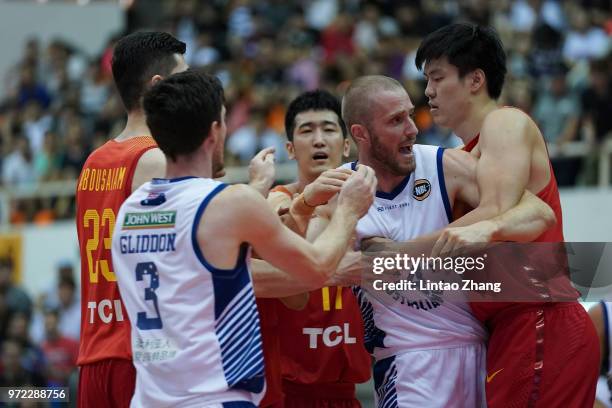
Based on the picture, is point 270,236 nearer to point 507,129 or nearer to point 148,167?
point 148,167

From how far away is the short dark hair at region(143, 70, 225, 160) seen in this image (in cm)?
586

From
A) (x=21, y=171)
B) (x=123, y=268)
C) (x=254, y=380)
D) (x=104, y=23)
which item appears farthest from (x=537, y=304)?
(x=104, y=23)

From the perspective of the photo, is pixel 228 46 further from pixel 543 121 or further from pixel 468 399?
pixel 468 399

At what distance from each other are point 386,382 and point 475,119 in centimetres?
160

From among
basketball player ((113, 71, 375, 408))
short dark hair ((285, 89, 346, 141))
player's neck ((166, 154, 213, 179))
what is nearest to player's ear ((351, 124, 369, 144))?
basketball player ((113, 71, 375, 408))

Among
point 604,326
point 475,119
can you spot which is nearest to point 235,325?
point 475,119

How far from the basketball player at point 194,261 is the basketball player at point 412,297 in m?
1.15

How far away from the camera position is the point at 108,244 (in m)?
6.84

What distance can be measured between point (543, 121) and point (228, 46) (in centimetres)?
805

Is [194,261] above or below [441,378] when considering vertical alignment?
above

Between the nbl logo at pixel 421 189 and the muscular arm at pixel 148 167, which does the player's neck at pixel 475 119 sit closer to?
the nbl logo at pixel 421 189

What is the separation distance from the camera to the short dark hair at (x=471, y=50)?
23.2 feet

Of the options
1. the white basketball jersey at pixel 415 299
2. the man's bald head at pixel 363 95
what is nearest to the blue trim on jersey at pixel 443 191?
the white basketball jersey at pixel 415 299

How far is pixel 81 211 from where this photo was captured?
7.02 m
